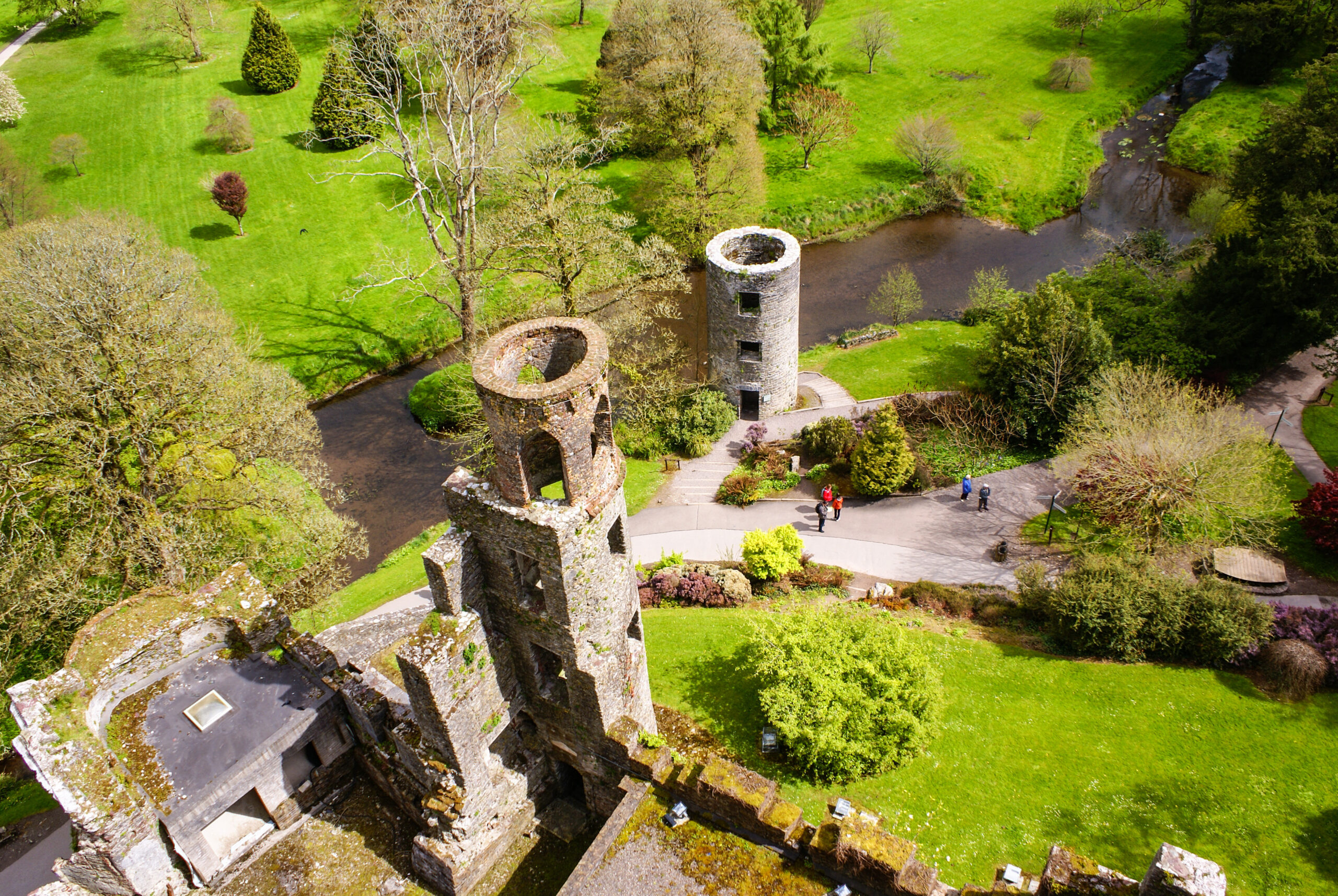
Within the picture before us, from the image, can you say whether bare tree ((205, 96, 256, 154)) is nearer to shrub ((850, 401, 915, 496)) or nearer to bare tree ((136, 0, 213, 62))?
bare tree ((136, 0, 213, 62))

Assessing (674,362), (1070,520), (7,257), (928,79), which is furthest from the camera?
(928,79)

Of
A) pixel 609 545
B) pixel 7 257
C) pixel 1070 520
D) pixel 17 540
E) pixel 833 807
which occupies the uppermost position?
pixel 7 257

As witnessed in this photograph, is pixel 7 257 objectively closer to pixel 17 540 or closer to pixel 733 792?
pixel 17 540

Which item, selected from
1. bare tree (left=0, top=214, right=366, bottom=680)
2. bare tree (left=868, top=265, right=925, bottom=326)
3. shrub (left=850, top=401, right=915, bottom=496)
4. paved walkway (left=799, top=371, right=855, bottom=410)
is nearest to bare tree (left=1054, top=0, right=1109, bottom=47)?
bare tree (left=868, top=265, right=925, bottom=326)

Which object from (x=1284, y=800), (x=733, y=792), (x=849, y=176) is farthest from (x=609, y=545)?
(x=849, y=176)

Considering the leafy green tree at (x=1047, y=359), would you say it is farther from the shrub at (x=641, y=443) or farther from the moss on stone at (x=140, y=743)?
the moss on stone at (x=140, y=743)

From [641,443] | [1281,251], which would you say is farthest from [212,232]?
[1281,251]
